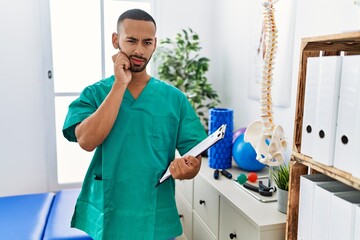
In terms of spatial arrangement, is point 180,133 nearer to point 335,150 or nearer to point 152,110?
point 152,110

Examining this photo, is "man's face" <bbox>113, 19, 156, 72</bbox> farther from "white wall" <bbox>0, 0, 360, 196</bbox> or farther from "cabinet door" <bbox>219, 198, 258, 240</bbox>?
"white wall" <bbox>0, 0, 360, 196</bbox>

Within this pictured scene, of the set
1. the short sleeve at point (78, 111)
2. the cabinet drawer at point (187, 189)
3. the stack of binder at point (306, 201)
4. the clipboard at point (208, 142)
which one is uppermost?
the short sleeve at point (78, 111)

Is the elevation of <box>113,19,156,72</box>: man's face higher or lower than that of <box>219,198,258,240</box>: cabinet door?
higher

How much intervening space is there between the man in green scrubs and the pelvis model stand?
0.34m

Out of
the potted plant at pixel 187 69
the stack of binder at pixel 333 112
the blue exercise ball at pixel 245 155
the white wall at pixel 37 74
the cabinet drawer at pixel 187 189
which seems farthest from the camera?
the potted plant at pixel 187 69

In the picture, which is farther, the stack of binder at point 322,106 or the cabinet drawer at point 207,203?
the cabinet drawer at point 207,203

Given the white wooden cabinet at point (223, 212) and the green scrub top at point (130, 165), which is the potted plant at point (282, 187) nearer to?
the white wooden cabinet at point (223, 212)

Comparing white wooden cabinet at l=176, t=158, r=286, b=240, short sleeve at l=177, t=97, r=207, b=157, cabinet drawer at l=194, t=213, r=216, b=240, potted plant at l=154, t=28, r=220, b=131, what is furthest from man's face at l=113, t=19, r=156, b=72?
potted plant at l=154, t=28, r=220, b=131

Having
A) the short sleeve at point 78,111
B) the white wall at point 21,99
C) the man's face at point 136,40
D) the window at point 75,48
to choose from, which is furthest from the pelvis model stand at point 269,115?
the white wall at point 21,99

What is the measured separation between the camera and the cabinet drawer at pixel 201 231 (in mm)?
1603

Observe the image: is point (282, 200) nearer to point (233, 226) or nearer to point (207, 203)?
point (233, 226)

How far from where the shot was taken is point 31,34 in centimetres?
235

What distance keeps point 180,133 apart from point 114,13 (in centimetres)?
175

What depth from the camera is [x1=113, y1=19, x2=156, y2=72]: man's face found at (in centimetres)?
105
